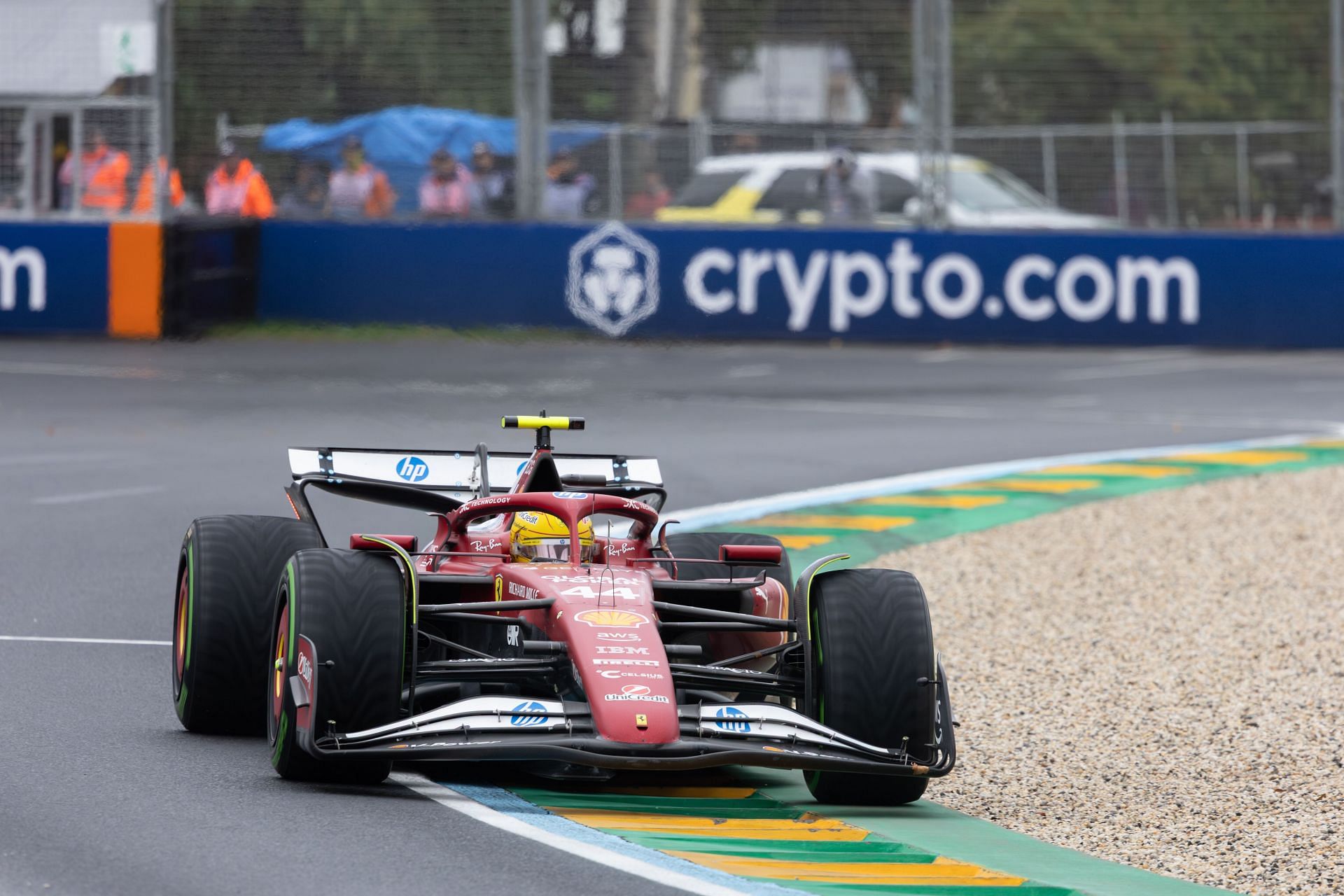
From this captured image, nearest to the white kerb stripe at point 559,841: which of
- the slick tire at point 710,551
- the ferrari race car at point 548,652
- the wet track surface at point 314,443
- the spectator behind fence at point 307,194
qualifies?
the wet track surface at point 314,443

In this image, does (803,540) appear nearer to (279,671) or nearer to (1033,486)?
(1033,486)

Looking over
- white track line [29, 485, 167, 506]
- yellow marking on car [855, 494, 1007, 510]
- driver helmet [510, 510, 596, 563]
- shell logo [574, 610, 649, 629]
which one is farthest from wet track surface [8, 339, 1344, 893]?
driver helmet [510, 510, 596, 563]

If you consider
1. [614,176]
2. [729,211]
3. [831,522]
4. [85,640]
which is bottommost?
[85,640]

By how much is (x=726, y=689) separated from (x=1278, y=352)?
16.5 m

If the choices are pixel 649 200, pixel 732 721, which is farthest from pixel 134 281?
pixel 732 721

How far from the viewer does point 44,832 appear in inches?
232

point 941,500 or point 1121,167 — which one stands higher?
point 1121,167

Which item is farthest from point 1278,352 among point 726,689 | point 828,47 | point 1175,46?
point 726,689

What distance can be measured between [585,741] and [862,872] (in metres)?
0.82

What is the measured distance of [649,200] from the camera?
879 inches

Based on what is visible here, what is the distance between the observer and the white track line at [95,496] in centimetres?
1256

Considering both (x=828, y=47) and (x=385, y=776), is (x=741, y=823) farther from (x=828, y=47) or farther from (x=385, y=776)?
(x=828, y=47)

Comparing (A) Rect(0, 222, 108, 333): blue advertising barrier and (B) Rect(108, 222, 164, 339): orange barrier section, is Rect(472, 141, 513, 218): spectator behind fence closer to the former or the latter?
(B) Rect(108, 222, 164, 339): orange barrier section

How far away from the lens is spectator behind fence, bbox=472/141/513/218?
883 inches
